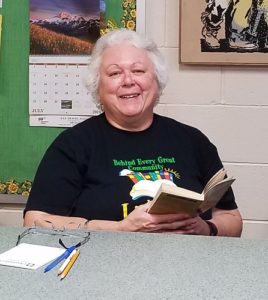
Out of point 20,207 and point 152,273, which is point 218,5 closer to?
point 20,207

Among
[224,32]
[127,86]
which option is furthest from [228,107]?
[127,86]

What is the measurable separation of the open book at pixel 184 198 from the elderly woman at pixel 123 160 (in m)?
0.05

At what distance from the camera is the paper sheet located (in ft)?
3.04

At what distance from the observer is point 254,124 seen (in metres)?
2.00

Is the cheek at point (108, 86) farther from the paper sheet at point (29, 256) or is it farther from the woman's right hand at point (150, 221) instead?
the paper sheet at point (29, 256)

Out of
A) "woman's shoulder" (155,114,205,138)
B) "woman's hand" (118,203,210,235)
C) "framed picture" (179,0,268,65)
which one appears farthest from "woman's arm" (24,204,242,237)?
"framed picture" (179,0,268,65)

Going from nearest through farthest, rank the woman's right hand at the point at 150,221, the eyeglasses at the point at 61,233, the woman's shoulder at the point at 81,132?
1. the eyeglasses at the point at 61,233
2. the woman's right hand at the point at 150,221
3. the woman's shoulder at the point at 81,132

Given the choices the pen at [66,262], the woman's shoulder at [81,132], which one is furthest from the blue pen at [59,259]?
the woman's shoulder at [81,132]

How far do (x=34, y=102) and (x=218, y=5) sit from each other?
84cm

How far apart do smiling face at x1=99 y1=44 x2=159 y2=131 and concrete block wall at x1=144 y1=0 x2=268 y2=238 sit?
30 cm

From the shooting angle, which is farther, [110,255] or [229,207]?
[229,207]

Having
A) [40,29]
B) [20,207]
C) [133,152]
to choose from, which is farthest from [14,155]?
[133,152]

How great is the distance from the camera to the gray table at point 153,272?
0.81 m

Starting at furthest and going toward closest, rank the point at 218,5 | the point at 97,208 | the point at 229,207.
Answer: the point at 218,5, the point at 229,207, the point at 97,208
